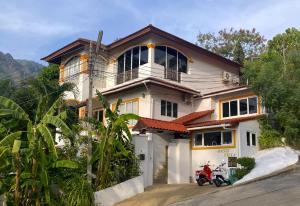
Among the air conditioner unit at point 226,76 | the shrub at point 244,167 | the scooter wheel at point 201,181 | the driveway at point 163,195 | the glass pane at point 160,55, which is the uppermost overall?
the glass pane at point 160,55

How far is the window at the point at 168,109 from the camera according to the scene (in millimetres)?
25133

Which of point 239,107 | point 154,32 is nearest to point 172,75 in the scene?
point 154,32

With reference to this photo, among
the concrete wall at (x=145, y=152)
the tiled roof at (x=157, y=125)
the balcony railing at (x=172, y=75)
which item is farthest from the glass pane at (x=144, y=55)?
the concrete wall at (x=145, y=152)

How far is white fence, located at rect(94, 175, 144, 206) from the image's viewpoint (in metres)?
16.8

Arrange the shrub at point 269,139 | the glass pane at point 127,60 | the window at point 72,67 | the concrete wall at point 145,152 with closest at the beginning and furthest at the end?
the concrete wall at point 145,152 → the shrub at point 269,139 → the glass pane at point 127,60 → the window at point 72,67

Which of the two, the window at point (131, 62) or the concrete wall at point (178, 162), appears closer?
the concrete wall at point (178, 162)

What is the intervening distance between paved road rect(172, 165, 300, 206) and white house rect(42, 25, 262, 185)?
376 centimetres

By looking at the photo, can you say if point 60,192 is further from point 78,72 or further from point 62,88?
point 78,72

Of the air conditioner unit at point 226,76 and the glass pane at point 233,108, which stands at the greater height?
the air conditioner unit at point 226,76

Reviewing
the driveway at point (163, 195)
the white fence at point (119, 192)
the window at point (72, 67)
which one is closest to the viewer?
the driveway at point (163, 195)

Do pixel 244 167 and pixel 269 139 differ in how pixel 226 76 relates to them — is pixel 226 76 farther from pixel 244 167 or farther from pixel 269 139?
pixel 244 167

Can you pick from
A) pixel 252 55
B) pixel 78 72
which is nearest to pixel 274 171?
A: pixel 78 72

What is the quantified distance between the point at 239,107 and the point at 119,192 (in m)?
10.8

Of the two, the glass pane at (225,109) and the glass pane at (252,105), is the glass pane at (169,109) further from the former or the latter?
the glass pane at (252,105)
